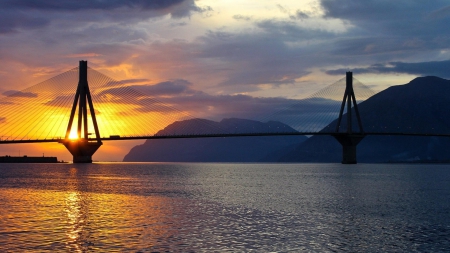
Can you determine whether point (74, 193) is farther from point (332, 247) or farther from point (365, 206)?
point (332, 247)

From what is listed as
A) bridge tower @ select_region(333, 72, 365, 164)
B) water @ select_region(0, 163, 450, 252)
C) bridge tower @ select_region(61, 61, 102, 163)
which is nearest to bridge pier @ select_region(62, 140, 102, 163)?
bridge tower @ select_region(61, 61, 102, 163)

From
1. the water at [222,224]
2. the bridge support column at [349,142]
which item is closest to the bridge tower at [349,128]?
the bridge support column at [349,142]

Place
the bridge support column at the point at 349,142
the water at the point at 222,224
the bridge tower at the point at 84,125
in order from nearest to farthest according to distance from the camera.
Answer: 1. the water at the point at 222,224
2. the bridge tower at the point at 84,125
3. the bridge support column at the point at 349,142

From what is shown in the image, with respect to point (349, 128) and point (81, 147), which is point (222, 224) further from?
point (349, 128)

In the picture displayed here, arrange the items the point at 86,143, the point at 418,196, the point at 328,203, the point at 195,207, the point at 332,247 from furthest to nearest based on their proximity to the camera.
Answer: the point at 86,143 < the point at 418,196 < the point at 328,203 < the point at 195,207 < the point at 332,247

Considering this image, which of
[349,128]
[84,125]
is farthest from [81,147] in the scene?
[349,128]

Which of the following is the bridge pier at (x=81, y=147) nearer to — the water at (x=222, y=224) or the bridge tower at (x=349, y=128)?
the bridge tower at (x=349, y=128)

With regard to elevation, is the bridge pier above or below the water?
above

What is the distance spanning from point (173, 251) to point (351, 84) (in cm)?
12381

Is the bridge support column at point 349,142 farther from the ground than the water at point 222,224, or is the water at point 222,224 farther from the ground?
the bridge support column at point 349,142

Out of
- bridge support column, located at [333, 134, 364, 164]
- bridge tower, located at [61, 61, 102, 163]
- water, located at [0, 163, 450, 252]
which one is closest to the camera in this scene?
water, located at [0, 163, 450, 252]

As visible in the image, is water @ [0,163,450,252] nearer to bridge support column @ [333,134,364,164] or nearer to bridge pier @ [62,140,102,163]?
bridge pier @ [62,140,102,163]

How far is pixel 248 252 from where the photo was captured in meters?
20.0

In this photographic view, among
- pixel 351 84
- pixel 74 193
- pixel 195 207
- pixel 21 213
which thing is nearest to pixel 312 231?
pixel 195 207
